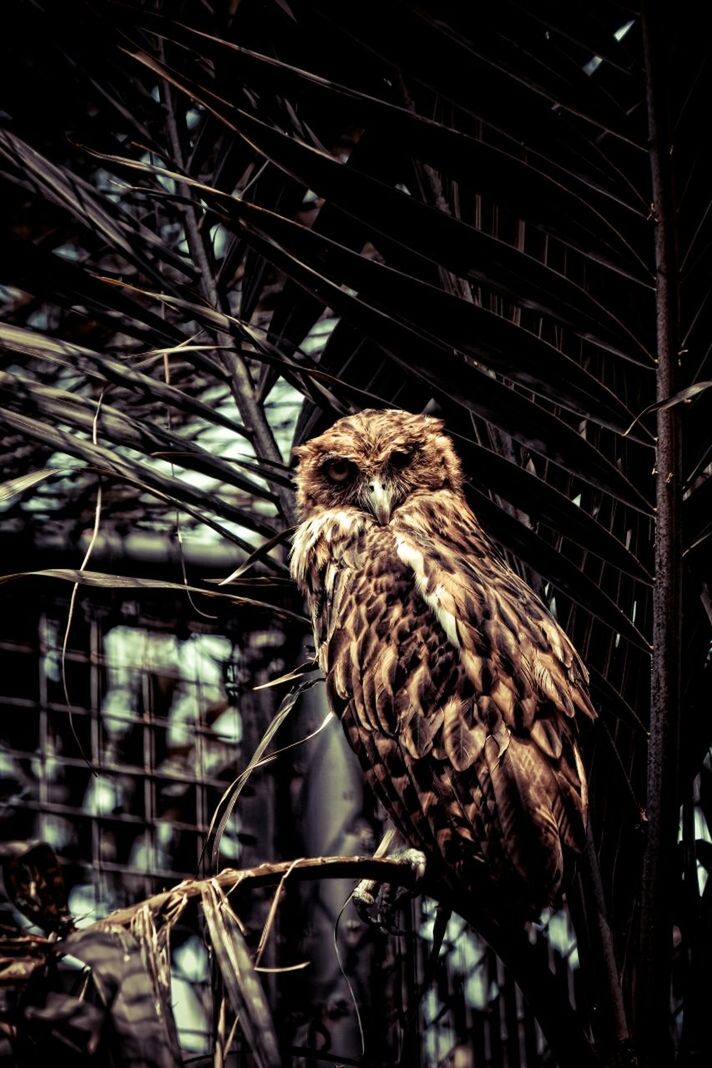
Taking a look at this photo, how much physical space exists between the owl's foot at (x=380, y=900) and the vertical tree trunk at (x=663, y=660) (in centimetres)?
30

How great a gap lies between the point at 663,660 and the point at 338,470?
67cm

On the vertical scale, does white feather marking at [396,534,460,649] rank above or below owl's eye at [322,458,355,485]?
below

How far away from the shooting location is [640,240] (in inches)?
43.7

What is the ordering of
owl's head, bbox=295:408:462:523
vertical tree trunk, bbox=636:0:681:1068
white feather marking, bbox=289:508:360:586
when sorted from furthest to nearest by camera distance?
owl's head, bbox=295:408:462:523 < white feather marking, bbox=289:508:360:586 < vertical tree trunk, bbox=636:0:681:1068

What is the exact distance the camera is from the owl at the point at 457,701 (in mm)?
1229

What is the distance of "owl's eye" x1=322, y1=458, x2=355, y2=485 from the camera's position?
163 cm

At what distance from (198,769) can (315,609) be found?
2.25 feet

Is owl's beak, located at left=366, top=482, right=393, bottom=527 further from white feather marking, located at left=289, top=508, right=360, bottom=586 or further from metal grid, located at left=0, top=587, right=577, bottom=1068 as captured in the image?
metal grid, located at left=0, top=587, right=577, bottom=1068

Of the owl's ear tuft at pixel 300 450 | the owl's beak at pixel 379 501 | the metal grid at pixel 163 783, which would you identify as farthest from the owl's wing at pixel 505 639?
the metal grid at pixel 163 783

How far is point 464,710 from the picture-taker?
1.30 meters

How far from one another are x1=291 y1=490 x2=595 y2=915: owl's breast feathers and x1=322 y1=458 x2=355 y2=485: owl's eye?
0.60 ft

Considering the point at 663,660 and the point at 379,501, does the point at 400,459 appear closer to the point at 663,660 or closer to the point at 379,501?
the point at 379,501

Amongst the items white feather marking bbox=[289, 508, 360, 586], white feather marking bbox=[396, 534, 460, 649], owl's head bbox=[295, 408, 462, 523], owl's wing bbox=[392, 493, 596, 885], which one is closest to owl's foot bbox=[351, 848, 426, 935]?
owl's wing bbox=[392, 493, 596, 885]

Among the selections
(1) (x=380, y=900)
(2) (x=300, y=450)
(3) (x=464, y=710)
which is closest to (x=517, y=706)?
(3) (x=464, y=710)
